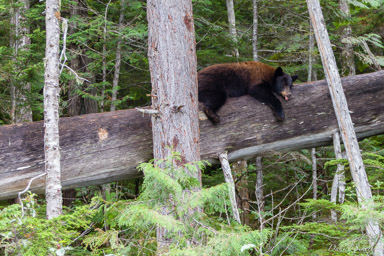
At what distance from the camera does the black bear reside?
20.6 feet

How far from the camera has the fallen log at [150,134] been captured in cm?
551

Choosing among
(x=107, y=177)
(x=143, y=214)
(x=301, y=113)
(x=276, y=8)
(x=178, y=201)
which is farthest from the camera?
(x=276, y=8)

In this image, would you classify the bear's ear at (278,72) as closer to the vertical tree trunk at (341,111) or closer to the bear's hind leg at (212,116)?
the vertical tree trunk at (341,111)

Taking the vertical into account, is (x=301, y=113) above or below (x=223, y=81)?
below

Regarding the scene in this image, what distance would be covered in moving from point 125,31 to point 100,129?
3.34m

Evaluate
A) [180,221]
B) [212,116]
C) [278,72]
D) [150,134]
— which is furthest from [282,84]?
[180,221]

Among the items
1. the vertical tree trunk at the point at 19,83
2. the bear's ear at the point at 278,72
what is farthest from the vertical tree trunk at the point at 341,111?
the vertical tree trunk at the point at 19,83

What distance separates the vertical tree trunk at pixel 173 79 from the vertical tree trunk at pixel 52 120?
3.98ft

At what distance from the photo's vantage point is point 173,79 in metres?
5.31

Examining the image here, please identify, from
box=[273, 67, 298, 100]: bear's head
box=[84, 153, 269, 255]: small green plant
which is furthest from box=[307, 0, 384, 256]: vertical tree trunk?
box=[84, 153, 269, 255]: small green plant

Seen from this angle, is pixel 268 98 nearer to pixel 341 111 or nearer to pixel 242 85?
pixel 242 85

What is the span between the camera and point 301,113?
252 inches

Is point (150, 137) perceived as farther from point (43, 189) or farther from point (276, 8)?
point (276, 8)

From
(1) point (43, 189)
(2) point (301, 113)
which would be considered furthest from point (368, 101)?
(1) point (43, 189)
